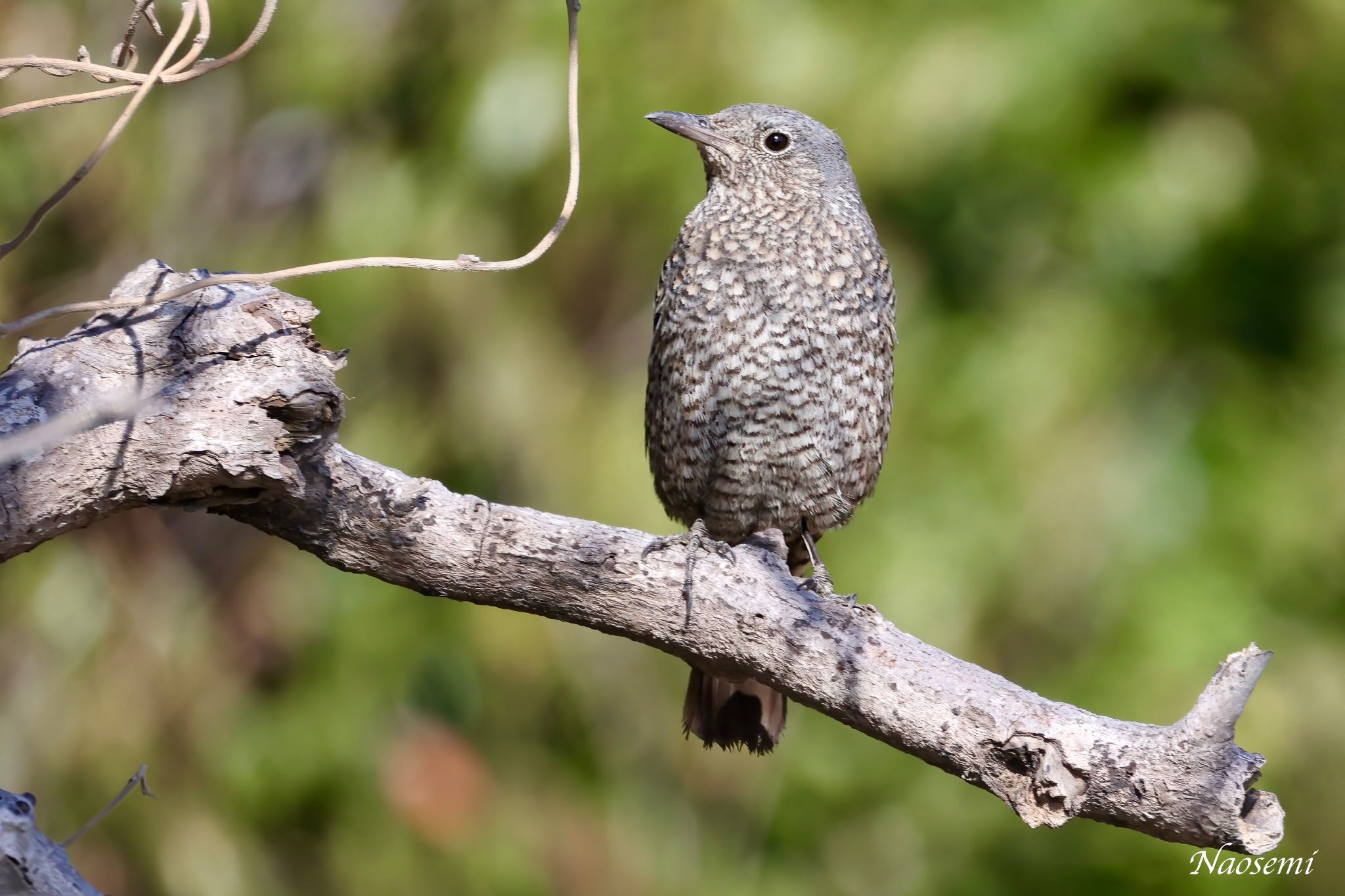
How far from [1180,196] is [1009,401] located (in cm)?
94

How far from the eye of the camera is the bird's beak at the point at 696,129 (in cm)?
356

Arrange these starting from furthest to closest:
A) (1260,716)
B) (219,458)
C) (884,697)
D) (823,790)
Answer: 1. (823,790)
2. (1260,716)
3. (884,697)
4. (219,458)

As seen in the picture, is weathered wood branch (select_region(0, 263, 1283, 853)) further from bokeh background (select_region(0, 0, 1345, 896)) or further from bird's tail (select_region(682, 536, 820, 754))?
bokeh background (select_region(0, 0, 1345, 896))

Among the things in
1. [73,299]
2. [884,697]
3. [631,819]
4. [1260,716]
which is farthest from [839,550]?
[73,299]

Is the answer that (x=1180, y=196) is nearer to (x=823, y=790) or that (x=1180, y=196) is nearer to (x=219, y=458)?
(x=823, y=790)

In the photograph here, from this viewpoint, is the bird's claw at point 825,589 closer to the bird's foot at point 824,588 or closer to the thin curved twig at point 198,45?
the bird's foot at point 824,588

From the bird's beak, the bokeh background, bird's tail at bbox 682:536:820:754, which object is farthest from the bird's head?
bird's tail at bbox 682:536:820:754

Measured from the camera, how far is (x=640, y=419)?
14.2 ft

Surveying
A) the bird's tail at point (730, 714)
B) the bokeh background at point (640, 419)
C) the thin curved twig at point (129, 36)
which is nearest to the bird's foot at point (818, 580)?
the bird's tail at point (730, 714)

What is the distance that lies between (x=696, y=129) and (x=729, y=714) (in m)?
1.54

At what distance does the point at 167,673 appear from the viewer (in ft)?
14.4

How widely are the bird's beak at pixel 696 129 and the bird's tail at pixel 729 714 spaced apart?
1396 mm

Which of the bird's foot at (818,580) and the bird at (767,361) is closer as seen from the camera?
the bird's foot at (818,580)

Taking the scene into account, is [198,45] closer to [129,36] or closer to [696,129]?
[129,36]
